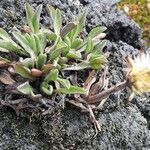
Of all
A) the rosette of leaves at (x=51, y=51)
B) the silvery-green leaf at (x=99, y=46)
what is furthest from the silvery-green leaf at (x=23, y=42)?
the silvery-green leaf at (x=99, y=46)

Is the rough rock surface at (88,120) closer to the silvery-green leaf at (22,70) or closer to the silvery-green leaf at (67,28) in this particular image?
the silvery-green leaf at (22,70)

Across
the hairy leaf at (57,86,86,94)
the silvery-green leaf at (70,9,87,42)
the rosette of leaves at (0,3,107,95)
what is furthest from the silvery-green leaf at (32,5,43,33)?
the hairy leaf at (57,86,86,94)

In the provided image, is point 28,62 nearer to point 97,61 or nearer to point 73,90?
point 73,90

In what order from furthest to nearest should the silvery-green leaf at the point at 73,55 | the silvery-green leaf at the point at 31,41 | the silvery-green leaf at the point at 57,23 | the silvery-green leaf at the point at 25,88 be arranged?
1. the silvery-green leaf at the point at 57,23
2. the silvery-green leaf at the point at 73,55
3. the silvery-green leaf at the point at 31,41
4. the silvery-green leaf at the point at 25,88

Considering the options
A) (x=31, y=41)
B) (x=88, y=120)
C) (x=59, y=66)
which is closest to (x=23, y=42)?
(x=31, y=41)

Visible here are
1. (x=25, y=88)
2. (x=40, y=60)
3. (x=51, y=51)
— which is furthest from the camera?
(x=51, y=51)

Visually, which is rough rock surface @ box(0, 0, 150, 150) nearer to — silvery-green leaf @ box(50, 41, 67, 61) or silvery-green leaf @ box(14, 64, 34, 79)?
silvery-green leaf @ box(14, 64, 34, 79)
